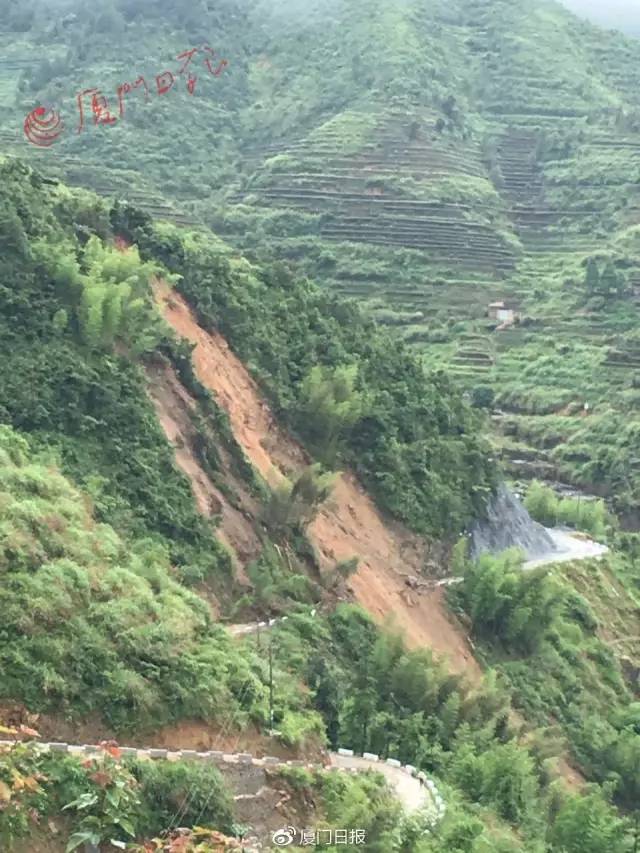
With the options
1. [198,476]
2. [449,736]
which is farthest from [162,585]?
[198,476]

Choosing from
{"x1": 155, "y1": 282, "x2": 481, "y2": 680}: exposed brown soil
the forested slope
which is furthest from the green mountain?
{"x1": 155, "y1": 282, "x2": 481, "y2": 680}: exposed brown soil

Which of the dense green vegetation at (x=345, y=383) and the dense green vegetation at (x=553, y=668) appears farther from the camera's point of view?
the dense green vegetation at (x=345, y=383)

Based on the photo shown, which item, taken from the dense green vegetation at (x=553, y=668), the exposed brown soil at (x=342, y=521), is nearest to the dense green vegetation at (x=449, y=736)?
the exposed brown soil at (x=342, y=521)

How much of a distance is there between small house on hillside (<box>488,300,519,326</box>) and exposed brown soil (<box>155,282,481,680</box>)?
33.7 m

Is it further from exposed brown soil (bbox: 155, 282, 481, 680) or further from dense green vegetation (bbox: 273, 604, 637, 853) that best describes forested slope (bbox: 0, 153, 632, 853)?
exposed brown soil (bbox: 155, 282, 481, 680)

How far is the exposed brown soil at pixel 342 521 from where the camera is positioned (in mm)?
26547

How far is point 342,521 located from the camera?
91.7 ft

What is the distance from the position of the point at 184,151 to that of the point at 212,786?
6375 centimetres

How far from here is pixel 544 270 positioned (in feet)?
222

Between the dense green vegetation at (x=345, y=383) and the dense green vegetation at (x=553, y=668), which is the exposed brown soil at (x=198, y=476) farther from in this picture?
the dense green vegetation at (x=553, y=668)

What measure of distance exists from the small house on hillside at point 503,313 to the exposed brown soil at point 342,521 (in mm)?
33693

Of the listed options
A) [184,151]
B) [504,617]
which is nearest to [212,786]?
[504,617]

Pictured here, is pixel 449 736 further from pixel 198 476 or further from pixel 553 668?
pixel 553 668

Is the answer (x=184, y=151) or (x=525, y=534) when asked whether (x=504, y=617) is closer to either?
(x=525, y=534)
